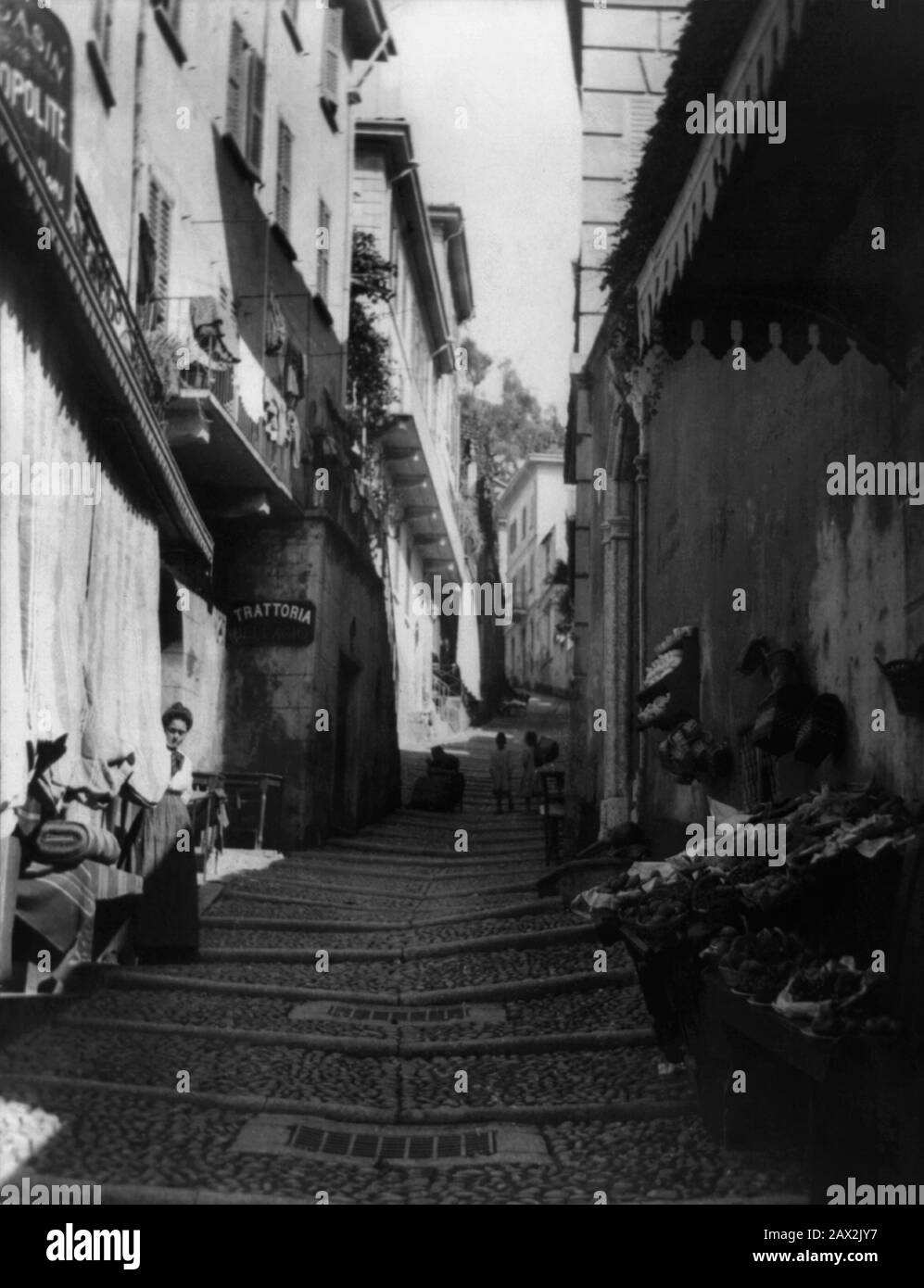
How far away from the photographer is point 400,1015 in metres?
7.59

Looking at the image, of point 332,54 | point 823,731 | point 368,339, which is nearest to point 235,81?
point 332,54

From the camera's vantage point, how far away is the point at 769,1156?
4.96 m

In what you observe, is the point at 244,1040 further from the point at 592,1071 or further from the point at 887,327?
the point at 887,327

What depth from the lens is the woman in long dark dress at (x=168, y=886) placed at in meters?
8.01

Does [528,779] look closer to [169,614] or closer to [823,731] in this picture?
[169,614]

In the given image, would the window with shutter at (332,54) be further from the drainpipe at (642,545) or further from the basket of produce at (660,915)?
the basket of produce at (660,915)

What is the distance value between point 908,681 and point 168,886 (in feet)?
15.9

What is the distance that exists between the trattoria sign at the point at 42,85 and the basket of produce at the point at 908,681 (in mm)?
3952

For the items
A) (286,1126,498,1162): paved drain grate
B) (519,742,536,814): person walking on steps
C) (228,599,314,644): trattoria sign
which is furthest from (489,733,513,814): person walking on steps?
(286,1126,498,1162): paved drain grate

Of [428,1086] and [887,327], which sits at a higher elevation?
[887,327]

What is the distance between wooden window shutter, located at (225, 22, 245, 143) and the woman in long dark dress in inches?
278
